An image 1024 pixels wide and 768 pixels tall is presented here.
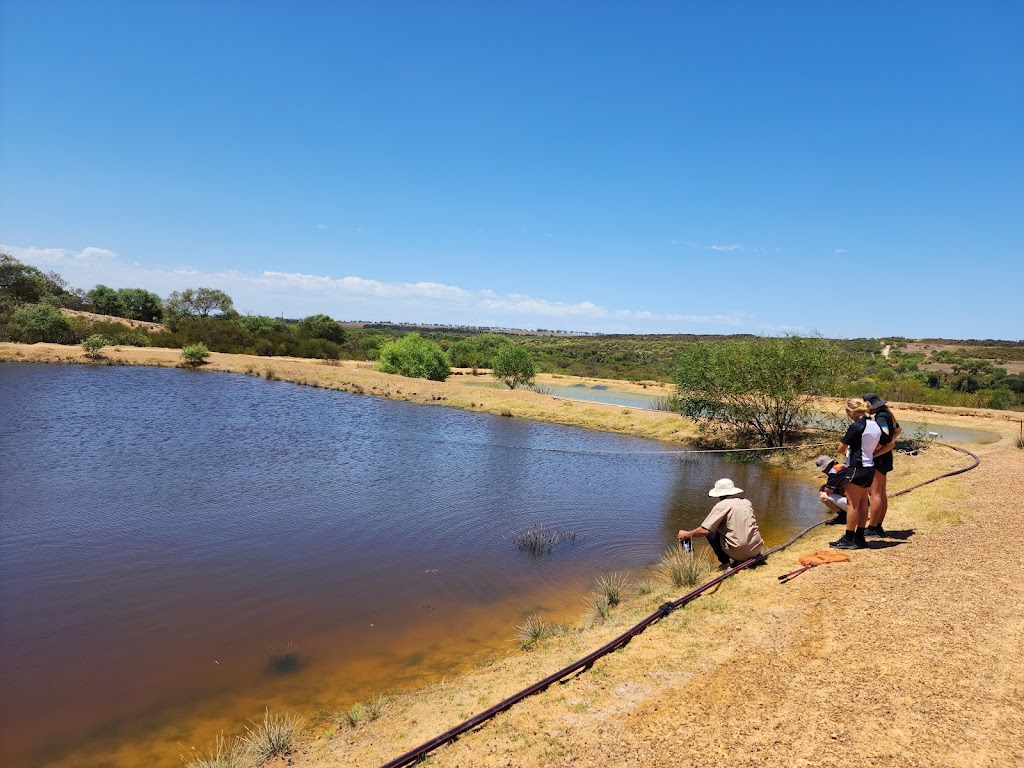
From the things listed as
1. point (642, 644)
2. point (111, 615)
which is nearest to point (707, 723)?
point (642, 644)

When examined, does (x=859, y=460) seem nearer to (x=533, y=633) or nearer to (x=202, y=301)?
(x=533, y=633)

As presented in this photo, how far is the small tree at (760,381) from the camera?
22891mm

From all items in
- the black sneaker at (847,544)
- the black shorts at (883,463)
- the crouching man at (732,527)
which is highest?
the black shorts at (883,463)

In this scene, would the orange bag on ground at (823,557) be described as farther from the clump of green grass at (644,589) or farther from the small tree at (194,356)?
the small tree at (194,356)

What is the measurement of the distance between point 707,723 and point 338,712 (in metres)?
3.75

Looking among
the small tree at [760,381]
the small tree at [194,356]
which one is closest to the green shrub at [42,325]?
the small tree at [194,356]

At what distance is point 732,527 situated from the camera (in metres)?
8.59

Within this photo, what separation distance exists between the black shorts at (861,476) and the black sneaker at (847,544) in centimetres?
100

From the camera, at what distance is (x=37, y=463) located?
15.8m

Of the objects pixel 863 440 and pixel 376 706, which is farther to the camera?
pixel 863 440

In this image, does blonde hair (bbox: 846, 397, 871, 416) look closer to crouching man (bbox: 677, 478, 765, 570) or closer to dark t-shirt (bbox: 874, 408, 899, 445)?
dark t-shirt (bbox: 874, 408, 899, 445)

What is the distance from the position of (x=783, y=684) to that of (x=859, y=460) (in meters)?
4.81

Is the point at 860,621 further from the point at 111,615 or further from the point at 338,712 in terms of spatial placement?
the point at 111,615

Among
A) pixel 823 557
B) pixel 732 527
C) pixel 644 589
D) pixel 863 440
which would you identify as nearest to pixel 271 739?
pixel 644 589
